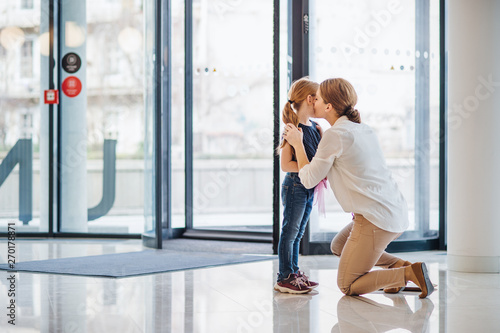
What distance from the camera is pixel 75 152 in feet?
21.3

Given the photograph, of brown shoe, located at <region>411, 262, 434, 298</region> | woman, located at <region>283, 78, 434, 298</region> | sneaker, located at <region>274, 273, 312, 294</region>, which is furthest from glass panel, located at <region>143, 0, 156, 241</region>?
brown shoe, located at <region>411, 262, 434, 298</region>

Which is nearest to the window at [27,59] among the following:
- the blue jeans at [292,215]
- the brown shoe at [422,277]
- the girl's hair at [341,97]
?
the blue jeans at [292,215]

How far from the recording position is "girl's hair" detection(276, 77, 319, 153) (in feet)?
10.9

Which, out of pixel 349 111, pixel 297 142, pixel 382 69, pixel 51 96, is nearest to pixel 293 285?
pixel 297 142

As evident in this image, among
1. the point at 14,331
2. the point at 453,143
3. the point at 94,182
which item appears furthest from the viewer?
the point at 94,182

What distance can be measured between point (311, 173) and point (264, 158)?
3743 millimetres

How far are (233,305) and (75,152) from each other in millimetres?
3866

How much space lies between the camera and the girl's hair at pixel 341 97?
3.21m

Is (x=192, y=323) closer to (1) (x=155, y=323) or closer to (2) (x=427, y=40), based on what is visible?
(1) (x=155, y=323)

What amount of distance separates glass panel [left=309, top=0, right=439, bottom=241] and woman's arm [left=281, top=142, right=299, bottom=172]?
1.69 meters

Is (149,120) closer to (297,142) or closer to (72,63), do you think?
(72,63)

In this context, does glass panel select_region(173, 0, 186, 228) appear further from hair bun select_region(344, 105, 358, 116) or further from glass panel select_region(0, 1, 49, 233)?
hair bun select_region(344, 105, 358, 116)

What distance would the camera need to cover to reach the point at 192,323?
8.92 ft

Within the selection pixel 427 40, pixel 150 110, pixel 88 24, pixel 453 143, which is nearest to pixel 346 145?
pixel 453 143
